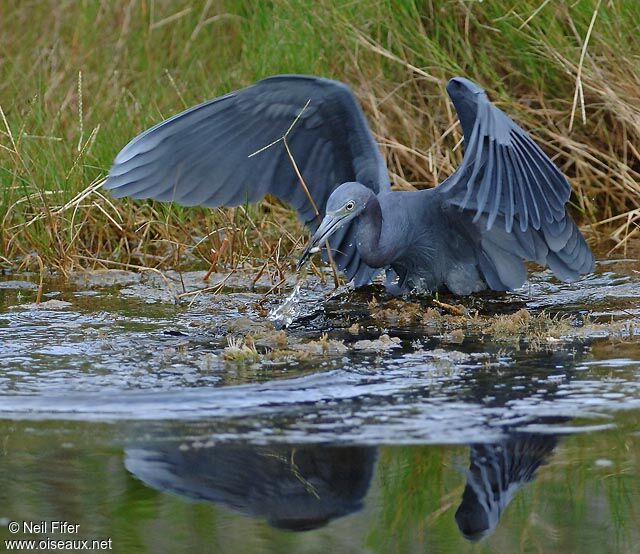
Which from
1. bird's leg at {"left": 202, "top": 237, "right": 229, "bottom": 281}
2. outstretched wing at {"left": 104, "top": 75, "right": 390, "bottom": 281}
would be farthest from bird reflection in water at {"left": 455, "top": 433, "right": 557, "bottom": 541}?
bird's leg at {"left": 202, "top": 237, "right": 229, "bottom": 281}

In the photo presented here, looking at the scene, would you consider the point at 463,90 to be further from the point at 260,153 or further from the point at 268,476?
the point at 268,476

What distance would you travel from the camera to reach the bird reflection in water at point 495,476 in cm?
289

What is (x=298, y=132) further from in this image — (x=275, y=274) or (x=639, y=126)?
(x=639, y=126)

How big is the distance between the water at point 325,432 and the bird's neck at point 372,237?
356 mm

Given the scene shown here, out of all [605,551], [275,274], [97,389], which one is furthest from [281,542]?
[275,274]

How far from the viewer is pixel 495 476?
9.97 ft

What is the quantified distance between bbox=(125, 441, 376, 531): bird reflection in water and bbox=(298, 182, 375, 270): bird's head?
1.59 m

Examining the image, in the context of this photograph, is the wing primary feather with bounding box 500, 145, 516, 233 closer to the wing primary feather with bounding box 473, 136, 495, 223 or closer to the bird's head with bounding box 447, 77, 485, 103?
the wing primary feather with bounding box 473, 136, 495, 223

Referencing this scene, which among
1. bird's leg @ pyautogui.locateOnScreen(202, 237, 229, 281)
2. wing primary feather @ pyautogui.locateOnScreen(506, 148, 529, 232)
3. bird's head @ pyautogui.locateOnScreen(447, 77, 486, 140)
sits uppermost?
→ bird's head @ pyautogui.locateOnScreen(447, 77, 486, 140)

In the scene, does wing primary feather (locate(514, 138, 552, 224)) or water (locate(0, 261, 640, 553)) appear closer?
water (locate(0, 261, 640, 553))

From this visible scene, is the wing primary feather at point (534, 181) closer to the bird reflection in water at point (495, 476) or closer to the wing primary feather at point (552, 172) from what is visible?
the wing primary feather at point (552, 172)

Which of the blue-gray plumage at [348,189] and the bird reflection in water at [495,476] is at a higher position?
the blue-gray plumage at [348,189]

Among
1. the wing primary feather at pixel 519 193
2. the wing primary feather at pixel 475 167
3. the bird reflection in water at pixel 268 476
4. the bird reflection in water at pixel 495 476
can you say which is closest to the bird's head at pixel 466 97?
the wing primary feather at pixel 475 167

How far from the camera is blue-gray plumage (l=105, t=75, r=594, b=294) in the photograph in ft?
15.9
